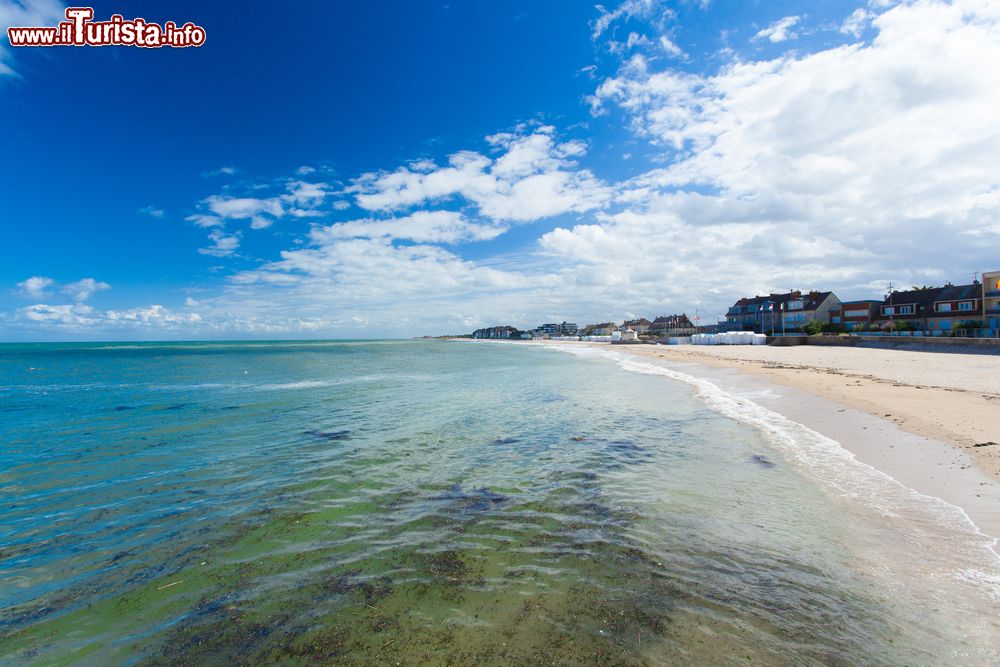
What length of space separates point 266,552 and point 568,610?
466 cm

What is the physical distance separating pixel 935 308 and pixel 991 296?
9.34 m

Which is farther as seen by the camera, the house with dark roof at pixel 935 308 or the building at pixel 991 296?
the house with dark roof at pixel 935 308

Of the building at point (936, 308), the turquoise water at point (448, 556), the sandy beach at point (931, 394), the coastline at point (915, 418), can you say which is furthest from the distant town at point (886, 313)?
the turquoise water at point (448, 556)

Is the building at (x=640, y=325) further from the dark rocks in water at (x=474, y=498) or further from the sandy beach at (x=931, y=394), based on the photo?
the dark rocks in water at (x=474, y=498)

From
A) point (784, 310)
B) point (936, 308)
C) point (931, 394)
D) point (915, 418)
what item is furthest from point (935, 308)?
point (915, 418)

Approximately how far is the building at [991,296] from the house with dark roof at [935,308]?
81cm

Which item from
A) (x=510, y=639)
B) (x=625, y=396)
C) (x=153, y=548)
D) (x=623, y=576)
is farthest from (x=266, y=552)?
(x=625, y=396)

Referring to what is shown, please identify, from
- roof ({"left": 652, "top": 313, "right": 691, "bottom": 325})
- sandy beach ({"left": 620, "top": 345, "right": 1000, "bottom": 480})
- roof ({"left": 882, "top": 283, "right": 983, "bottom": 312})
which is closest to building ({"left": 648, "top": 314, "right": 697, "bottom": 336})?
roof ({"left": 652, "top": 313, "right": 691, "bottom": 325})

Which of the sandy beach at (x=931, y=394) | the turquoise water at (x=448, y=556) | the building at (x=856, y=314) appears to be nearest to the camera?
the turquoise water at (x=448, y=556)

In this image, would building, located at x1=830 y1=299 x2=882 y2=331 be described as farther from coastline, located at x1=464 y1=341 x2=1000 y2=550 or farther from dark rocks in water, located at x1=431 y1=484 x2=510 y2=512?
dark rocks in water, located at x1=431 y1=484 x2=510 y2=512

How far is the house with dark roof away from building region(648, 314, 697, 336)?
56.9 meters

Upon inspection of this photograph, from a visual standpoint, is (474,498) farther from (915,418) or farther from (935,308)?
(935,308)

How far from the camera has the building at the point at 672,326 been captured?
132m

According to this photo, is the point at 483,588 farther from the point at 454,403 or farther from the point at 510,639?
the point at 454,403
